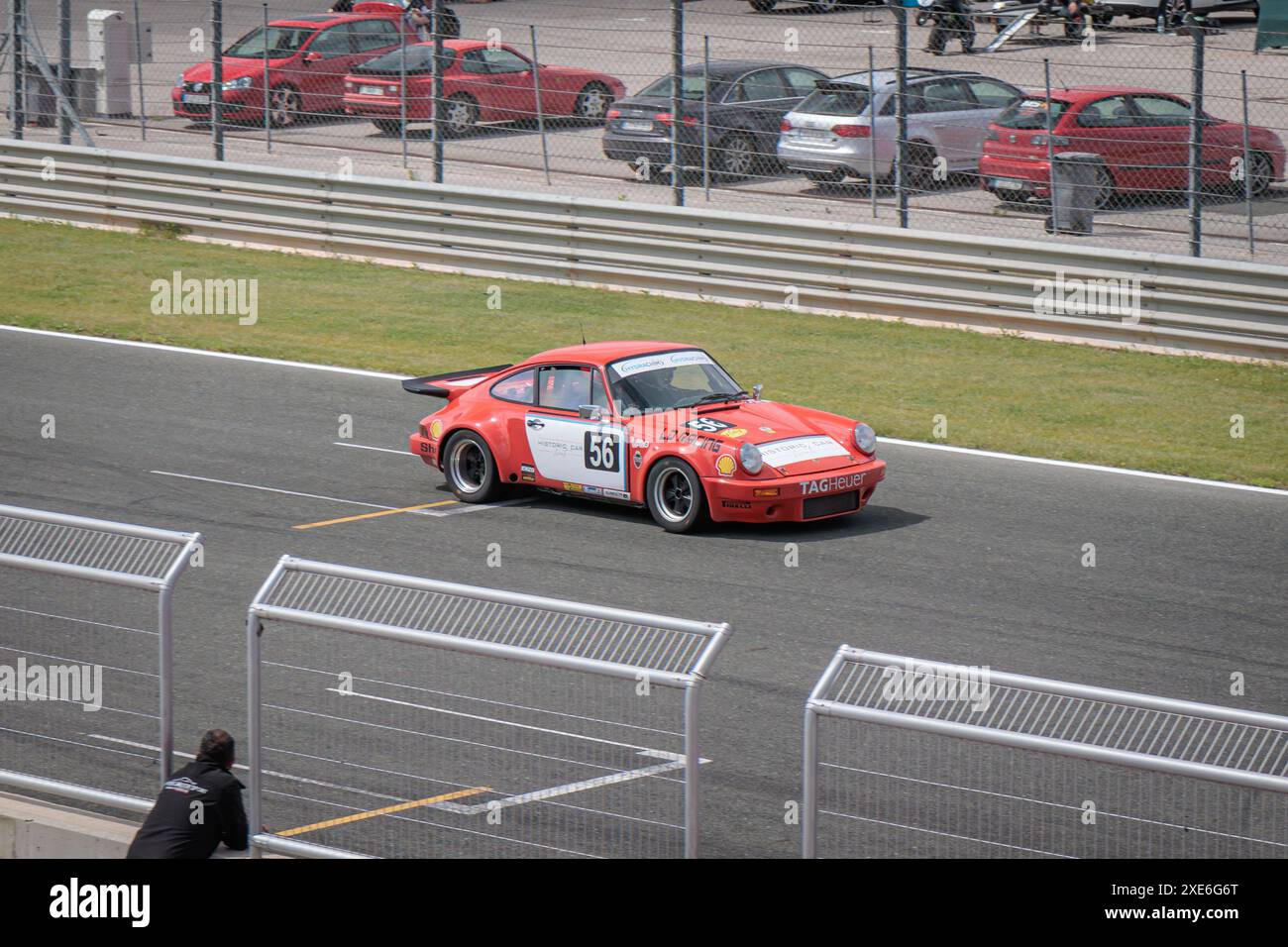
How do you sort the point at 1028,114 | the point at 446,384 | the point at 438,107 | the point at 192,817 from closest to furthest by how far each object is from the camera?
1. the point at 192,817
2. the point at 446,384
3. the point at 1028,114
4. the point at 438,107

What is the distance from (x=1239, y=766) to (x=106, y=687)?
4565 millimetres

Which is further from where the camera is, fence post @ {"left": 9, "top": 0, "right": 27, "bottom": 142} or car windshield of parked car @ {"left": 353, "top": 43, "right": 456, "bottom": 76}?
fence post @ {"left": 9, "top": 0, "right": 27, "bottom": 142}

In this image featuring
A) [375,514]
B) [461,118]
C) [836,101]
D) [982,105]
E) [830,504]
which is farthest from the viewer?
[461,118]

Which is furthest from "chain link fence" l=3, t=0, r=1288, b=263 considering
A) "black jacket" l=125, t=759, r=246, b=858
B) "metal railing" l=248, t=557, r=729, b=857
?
"black jacket" l=125, t=759, r=246, b=858

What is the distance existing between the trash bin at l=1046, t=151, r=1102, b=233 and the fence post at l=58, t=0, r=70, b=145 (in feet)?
46.4

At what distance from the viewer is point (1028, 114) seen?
2133 centimetres

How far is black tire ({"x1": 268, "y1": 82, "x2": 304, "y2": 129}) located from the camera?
25469mm

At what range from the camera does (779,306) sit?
2002 cm

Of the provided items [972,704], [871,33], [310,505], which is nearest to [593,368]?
[310,505]

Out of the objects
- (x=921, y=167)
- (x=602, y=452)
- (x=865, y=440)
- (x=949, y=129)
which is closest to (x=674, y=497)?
(x=602, y=452)

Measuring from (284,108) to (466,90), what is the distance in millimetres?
3333

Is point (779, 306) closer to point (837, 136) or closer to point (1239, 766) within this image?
point (837, 136)

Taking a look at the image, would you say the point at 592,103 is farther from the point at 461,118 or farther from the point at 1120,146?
the point at 1120,146

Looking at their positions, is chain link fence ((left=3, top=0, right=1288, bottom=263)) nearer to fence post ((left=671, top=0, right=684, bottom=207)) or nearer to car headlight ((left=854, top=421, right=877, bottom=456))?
fence post ((left=671, top=0, right=684, bottom=207))
